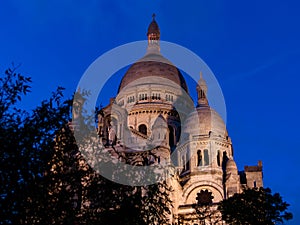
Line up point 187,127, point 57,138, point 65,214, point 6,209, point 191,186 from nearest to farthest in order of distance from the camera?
point 6,209 → point 65,214 → point 57,138 → point 191,186 → point 187,127

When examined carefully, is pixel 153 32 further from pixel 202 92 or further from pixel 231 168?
pixel 231 168

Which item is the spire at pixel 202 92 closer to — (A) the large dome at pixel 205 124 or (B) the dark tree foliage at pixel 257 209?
(A) the large dome at pixel 205 124

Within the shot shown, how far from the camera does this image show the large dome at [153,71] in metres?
60.3

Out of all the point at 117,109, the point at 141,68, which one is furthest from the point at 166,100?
the point at 117,109

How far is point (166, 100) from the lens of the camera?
187 feet

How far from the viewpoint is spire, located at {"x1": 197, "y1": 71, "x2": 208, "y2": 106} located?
51.6 metres

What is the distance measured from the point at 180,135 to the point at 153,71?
1292 centimetres

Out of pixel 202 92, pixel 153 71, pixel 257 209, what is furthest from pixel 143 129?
pixel 257 209

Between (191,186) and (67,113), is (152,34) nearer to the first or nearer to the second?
(191,186)

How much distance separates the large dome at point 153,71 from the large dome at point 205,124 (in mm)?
13351

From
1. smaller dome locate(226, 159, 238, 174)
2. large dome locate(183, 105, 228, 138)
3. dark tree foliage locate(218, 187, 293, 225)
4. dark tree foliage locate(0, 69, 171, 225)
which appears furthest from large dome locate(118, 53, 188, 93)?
dark tree foliage locate(0, 69, 171, 225)

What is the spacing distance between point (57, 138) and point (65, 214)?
90.0 inches

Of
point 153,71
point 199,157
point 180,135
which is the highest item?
point 153,71

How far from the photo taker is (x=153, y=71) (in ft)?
198
